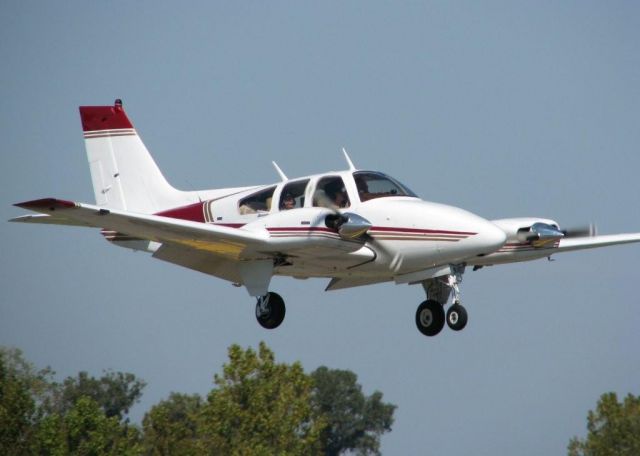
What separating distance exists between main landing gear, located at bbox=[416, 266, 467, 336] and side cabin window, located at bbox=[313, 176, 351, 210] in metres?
2.62

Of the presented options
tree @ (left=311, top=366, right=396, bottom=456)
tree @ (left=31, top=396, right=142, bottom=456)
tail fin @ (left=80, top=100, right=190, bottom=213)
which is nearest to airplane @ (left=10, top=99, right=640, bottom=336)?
tail fin @ (left=80, top=100, right=190, bottom=213)

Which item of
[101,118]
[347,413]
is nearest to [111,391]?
[347,413]

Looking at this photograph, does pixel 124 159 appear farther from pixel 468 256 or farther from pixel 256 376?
pixel 256 376

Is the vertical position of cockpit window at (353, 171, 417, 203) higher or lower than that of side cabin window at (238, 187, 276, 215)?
lower

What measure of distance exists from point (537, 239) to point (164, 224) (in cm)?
768

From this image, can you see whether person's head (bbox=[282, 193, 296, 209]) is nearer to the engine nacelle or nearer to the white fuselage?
the white fuselage

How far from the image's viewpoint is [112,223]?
23.3m

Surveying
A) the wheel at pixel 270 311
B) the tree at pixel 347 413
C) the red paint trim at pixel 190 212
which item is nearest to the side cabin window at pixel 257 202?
the red paint trim at pixel 190 212

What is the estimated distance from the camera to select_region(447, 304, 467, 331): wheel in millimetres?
24234

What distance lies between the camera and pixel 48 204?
21.4m

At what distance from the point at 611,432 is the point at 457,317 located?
4541 centimetres

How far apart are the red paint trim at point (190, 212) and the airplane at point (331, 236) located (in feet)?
0.09

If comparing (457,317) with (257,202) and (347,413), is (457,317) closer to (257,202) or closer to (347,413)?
(257,202)

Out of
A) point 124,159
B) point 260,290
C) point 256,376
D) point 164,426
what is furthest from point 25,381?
point 260,290
